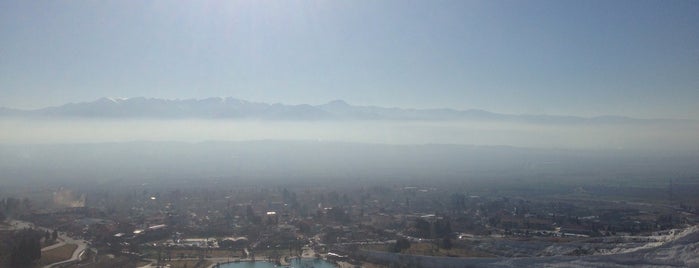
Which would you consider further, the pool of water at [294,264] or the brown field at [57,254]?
the pool of water at [294,264]

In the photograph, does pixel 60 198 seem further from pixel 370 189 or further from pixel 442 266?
pixel 442 266

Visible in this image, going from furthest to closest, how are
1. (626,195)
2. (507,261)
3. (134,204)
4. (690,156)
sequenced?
(690,156) → (626,195) → (134,204) → (507,261)

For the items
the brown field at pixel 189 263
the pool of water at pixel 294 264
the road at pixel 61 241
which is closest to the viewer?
Answer: the brown field at pixel 189 263

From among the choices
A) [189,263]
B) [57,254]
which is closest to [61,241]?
[57,254]

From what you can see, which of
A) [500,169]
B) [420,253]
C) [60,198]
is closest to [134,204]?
[60,198]

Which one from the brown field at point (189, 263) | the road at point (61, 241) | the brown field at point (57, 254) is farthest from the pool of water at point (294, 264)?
the brown field at point (57, 254)

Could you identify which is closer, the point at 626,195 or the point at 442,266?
the point at 442,266

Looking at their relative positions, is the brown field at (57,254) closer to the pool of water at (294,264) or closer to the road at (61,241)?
the road at (61,241)

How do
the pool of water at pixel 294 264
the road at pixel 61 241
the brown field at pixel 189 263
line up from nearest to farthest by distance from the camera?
the brown field at pixel 189 263, the pool of water at pixel 294 264, the road at pixel 61 241

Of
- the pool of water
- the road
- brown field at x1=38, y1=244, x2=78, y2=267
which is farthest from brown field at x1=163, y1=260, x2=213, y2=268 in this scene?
brown field at x1=38, y1=244, x2=78, y2=267

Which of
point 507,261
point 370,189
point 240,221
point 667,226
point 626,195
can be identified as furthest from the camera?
point 370,189
